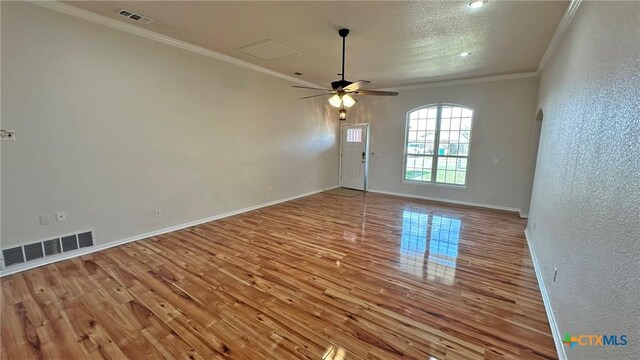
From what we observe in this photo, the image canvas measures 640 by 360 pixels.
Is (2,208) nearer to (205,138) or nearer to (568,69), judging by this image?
(205,138)

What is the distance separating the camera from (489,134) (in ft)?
19.3

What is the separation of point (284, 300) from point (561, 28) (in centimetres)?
436

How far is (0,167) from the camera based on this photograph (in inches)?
108

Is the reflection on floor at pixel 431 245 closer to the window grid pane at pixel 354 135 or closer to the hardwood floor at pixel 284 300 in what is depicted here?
the hardwood floor at pixel 284 300

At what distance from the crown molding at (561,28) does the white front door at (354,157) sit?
13.7 feet

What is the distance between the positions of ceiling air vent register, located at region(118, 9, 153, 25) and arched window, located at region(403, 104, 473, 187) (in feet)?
19.1

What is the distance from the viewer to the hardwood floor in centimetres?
192

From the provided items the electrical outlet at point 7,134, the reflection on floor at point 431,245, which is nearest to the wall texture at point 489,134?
the reflection on floor at point 431,245

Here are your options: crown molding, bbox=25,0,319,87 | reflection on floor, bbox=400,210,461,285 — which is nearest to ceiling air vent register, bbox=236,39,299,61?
crown molding, bbox=25,0,319,87

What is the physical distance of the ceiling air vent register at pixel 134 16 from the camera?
3.08m

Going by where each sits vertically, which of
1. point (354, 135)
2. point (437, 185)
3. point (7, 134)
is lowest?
point (437, 185)

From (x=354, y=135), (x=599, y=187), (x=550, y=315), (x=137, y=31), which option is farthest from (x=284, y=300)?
(x=354, y=135)

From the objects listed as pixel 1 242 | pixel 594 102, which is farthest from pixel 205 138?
pixel 594 102

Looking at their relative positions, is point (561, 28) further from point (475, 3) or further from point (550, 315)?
point (550, 315)
